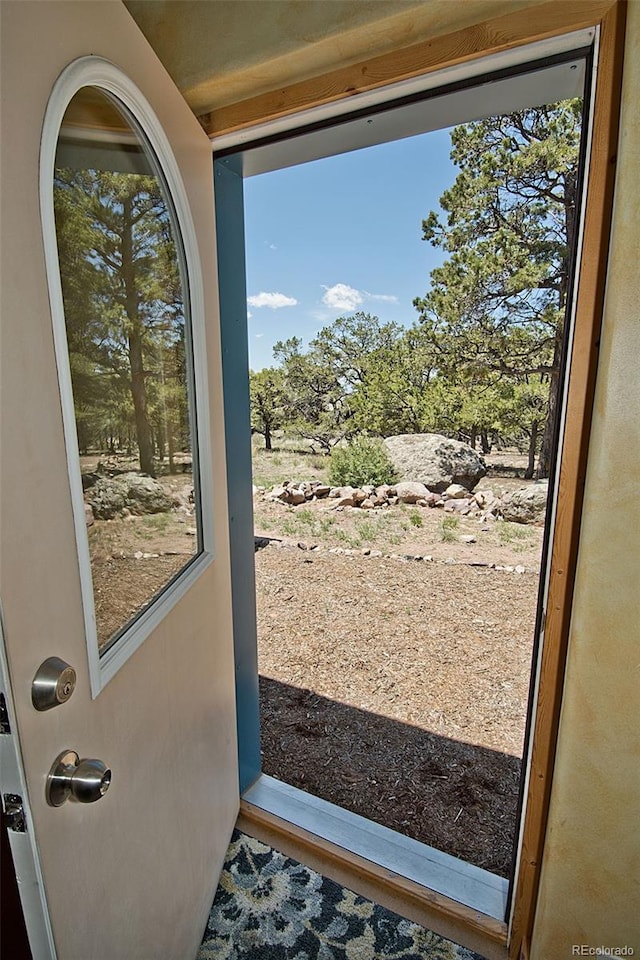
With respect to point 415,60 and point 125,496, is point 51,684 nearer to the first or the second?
point 125,496

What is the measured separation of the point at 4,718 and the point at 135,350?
612mm

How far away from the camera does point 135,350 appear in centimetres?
87

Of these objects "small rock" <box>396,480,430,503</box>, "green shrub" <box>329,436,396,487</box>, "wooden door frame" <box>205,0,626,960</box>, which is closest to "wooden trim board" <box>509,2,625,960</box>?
"wooden door frame" <box>205,0,626,960</box>

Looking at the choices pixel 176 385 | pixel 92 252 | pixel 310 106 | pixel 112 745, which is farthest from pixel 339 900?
pixel 310 106

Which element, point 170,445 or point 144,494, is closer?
point 144,494

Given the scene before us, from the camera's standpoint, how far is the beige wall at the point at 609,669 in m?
0.77

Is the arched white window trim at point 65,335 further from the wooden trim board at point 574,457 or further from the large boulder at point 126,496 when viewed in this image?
the wooden trim board at point 574,457

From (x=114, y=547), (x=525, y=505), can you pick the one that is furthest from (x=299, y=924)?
(x=525, y=505)

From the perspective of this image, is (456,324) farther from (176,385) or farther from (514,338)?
(176,385)

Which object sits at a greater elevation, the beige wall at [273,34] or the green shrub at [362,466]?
the beige wall at [273,34]

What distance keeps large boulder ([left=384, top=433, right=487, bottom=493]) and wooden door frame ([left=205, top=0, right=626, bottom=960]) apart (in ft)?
14.8

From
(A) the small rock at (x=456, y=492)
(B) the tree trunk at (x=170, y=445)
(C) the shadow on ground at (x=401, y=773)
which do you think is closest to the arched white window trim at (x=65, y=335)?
(B) the tree trunk at (x=170, y=445)

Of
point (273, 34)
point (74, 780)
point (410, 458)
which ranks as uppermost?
point (273, 34)

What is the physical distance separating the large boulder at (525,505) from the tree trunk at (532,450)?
0.26 meters
